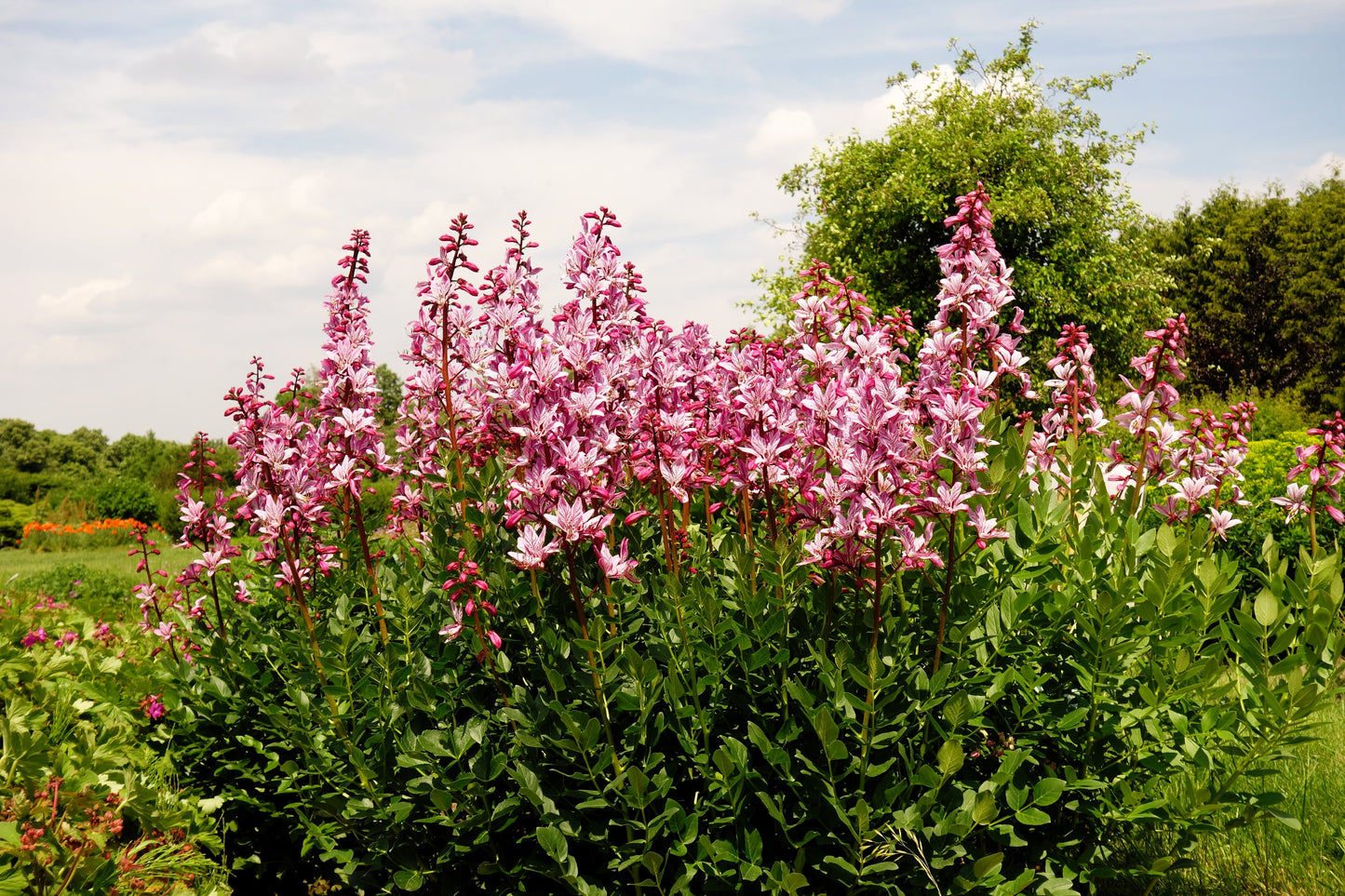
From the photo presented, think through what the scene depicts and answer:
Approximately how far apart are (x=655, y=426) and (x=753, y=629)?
774mm

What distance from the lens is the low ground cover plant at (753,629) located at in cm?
290

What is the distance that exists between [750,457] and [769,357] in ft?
2.72

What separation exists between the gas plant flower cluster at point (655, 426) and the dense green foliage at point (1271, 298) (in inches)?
1259

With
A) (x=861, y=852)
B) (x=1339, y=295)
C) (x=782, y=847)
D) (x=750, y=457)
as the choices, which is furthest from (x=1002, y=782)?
(x=1339, y=295)

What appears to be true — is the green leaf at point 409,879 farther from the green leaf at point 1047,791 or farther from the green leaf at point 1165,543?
the green leaf at point 1165,543

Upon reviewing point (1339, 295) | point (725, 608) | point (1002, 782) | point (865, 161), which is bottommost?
point (1002, 782)

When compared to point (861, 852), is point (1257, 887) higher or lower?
lower

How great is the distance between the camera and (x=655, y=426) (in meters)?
3.14

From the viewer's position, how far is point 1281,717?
309cm

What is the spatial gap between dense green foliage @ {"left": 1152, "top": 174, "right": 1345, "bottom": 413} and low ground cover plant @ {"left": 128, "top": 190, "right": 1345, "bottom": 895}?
3226cm

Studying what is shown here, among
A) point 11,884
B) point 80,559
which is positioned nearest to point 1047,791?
point 11,884

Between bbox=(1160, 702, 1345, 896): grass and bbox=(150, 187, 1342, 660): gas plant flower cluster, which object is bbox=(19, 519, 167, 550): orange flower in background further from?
bbox=(1160, 702, 1345, 896): grass

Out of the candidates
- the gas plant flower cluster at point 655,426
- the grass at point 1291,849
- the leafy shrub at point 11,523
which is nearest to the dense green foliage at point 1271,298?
the grass at point 1291,849

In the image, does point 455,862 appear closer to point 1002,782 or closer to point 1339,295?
point 1002,782
